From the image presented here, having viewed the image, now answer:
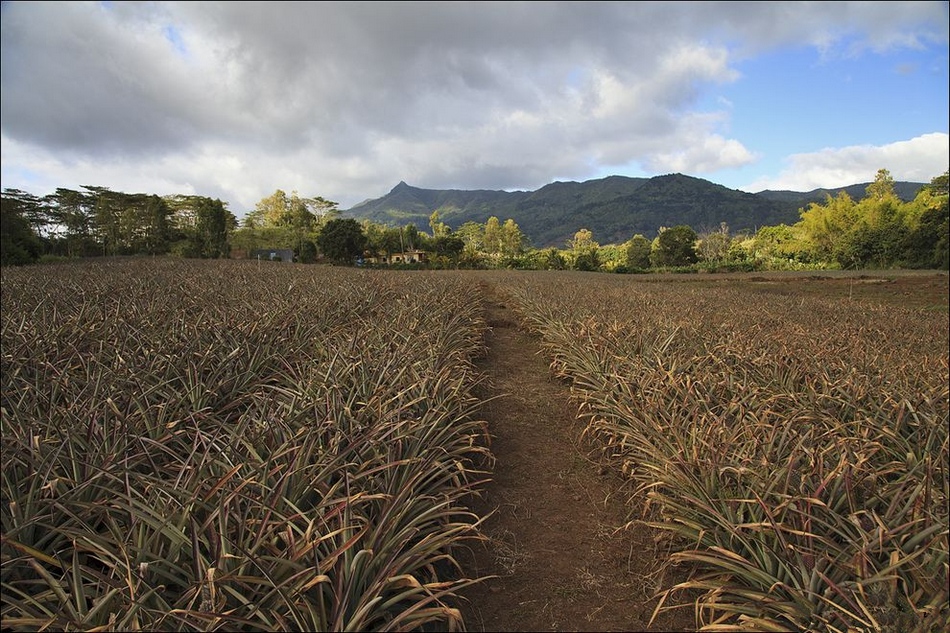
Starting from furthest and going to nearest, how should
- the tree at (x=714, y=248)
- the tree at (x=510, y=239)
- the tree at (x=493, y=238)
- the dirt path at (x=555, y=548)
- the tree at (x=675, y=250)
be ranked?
the tree at (x=493, y=238)
the tree at (x=510, y=239)
the tree at (x=714, y=248)
the tree at (x=675, y=250)
the dirt path at (x=555, y=548)

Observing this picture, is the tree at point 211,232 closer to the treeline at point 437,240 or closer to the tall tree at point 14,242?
the treeline at point 437,240

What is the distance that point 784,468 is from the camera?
189cm

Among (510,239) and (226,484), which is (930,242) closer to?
(226,484)

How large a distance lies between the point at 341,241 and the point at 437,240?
1515 centimetres

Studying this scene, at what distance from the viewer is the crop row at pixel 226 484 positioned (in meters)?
1.32

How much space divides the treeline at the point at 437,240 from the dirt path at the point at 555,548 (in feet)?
79.9

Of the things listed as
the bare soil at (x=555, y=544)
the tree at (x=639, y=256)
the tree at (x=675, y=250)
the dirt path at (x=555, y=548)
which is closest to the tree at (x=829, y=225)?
the tree at (x=675, y=250)

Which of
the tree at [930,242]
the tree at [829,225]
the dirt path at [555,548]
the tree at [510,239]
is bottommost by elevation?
the dirt path at [555,548]

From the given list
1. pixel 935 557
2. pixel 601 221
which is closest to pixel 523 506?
pixel 935 557

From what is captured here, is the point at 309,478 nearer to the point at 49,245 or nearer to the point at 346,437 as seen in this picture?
the point at 346,437

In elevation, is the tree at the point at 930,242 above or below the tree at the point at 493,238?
below

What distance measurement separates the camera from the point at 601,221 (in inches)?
6880

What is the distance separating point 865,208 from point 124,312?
71720 mm

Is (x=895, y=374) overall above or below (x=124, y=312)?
below
